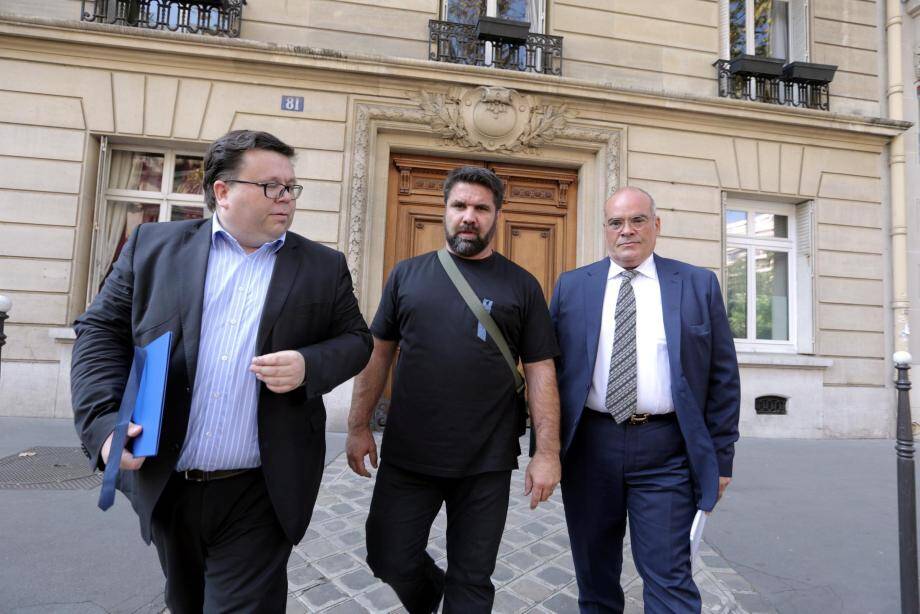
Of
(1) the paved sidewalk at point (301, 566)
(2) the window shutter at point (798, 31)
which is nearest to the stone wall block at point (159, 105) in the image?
(1) the paved sidewalk at point (301, 566)

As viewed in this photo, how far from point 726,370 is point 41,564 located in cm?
378

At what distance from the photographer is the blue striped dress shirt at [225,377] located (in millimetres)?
1601

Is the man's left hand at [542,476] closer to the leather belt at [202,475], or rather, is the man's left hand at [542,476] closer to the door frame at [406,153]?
the leather belt at [202,475]

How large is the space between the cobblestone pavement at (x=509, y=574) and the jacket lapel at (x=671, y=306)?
4.74 ft

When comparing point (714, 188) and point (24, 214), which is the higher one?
point (714, 188)

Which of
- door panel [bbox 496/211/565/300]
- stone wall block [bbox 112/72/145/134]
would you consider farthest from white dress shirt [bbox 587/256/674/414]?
stone wall block [bbox 112/72/145/134]

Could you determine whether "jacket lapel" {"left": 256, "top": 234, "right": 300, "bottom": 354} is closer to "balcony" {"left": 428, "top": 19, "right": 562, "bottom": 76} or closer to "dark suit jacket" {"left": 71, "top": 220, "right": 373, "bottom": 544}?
"dark suit jacket" {"left": 71, "top": 220, "right": 373, "bottom": 544}

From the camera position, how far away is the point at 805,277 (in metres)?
8.23

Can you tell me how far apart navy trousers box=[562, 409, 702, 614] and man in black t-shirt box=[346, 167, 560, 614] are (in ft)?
0.63

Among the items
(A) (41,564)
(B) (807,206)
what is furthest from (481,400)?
(B) (807,206)

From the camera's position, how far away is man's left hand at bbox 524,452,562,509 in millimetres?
2178

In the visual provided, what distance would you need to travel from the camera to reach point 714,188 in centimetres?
783

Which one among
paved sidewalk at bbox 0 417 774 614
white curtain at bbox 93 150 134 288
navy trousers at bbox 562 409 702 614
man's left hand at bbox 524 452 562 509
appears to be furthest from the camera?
white curtain at bbox 93 150 134 288

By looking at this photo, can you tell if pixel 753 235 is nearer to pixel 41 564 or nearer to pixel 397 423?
pixel 397 423
